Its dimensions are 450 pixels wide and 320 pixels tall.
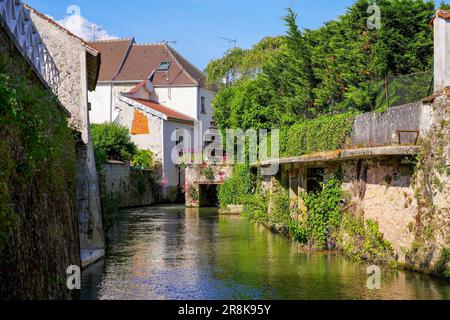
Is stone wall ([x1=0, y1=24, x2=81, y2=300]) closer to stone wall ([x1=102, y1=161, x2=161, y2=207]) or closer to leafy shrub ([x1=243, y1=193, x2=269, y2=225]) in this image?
leafy shrub ([x1=243, y1=193, x2=269, y2=225])

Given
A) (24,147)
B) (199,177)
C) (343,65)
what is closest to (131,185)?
(199,177)

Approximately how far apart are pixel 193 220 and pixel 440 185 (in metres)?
19.1

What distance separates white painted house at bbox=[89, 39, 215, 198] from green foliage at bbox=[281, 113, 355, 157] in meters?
21.6

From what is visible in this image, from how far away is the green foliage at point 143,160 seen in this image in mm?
43688

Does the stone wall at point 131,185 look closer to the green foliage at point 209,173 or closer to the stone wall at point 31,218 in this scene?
the green foliage at point 209,173

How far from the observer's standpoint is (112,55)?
5094 cm

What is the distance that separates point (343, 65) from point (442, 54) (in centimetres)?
967

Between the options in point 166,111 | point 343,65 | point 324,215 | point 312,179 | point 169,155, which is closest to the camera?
point 324,215

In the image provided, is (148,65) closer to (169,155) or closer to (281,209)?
(169,155)

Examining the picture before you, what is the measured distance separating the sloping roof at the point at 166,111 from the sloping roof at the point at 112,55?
12.6ft

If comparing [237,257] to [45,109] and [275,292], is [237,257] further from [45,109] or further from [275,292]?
[45,109]

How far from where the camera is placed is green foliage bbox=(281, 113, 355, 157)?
1830 centimetres

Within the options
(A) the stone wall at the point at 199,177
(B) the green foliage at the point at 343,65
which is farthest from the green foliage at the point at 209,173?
(B) the green foliage at the point at 343,65

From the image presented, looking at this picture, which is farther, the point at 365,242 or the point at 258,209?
the point at 258,209
